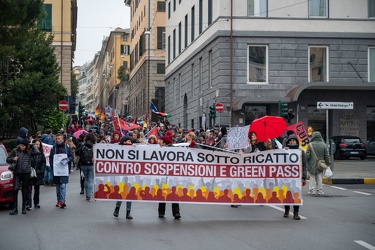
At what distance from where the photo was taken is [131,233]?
1118cm

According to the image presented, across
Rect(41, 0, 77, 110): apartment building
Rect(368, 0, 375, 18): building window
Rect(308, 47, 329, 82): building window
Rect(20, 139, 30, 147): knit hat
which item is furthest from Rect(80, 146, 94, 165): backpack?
Rect(41, 0, 77, 110): apartment building

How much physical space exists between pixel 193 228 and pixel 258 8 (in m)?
28.9

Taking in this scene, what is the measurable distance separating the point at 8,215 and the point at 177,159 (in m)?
3.74

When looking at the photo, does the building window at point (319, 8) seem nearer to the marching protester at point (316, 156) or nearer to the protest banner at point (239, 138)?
the marching protester at point (316, 156)

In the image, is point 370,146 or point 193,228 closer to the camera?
point 193,228

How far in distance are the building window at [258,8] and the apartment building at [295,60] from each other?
6 cm

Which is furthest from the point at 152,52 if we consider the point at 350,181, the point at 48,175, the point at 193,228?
the point at 193,228

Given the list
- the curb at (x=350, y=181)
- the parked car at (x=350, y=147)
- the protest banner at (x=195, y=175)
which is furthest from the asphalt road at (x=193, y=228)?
the parked car at (x=350, y=147)

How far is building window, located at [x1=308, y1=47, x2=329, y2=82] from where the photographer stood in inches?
1547

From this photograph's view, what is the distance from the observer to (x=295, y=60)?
38.9 meters

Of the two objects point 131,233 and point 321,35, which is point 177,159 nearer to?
point 131,233

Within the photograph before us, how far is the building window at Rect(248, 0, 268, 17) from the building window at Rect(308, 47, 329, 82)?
11.3 ft

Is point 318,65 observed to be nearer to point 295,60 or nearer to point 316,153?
point 295,60

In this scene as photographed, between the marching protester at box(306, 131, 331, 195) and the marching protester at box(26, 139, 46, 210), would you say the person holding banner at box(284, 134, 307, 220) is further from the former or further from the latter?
the marching protester at box(26, 139, 46, 210)
